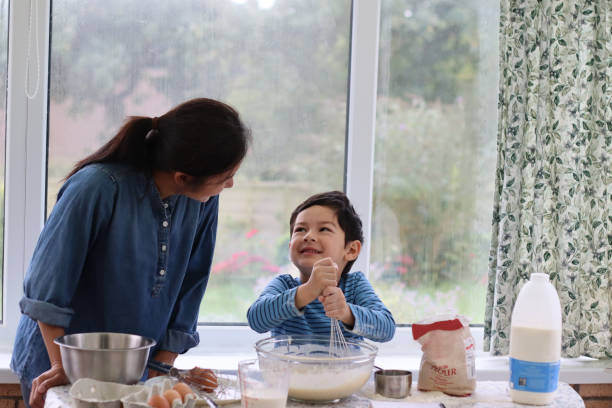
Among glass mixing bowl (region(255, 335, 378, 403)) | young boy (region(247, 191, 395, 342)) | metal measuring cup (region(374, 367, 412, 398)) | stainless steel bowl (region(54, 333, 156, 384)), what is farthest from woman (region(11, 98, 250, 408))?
metal measuring cup (region(374, 367, 412, 398))

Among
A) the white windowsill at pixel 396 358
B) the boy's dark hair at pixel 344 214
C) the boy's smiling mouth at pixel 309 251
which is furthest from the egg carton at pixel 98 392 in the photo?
the white windowsill at pixel 396 358

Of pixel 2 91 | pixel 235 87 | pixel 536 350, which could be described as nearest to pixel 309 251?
pixel 536 350

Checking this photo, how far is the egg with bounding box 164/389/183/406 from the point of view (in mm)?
1183

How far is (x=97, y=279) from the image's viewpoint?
1584mm

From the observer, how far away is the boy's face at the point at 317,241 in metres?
1.84

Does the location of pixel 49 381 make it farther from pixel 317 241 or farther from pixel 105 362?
pixel 317 241

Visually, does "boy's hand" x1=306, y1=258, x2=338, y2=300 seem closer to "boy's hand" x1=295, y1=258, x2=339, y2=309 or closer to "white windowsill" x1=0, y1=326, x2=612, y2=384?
"boy's hand" x1=295, y1=258, x2=339, y2=309

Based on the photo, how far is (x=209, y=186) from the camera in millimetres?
1587

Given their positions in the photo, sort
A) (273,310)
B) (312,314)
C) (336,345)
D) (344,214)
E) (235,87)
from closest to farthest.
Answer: (336,345) → (273,310) → (312,314) → (344,214) → (235,87)

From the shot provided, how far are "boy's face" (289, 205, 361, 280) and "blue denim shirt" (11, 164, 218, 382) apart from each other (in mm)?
285

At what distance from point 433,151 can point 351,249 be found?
831 mm

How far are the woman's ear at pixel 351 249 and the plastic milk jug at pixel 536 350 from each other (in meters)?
0.59

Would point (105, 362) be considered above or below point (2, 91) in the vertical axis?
below

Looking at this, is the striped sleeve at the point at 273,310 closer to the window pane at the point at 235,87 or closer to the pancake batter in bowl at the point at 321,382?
the pancake batter in bowl at the point at 321,382
